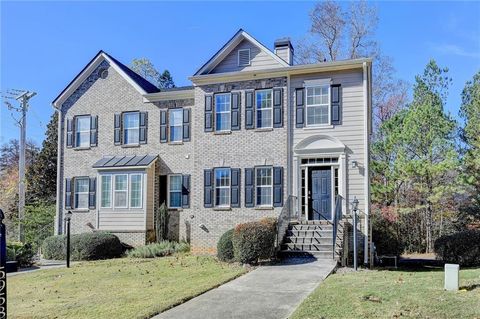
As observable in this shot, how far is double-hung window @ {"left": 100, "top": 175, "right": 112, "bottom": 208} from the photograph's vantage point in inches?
795

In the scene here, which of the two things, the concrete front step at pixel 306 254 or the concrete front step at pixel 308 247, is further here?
the concrete front step at pixel 308 247

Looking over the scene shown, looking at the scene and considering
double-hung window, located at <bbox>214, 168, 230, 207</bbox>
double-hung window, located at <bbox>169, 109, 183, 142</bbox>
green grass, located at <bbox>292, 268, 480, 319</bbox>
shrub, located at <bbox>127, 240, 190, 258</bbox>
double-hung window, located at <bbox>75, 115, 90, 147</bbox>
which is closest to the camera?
green grass, located at <bbox>292, 268, 480, 319</bbox>

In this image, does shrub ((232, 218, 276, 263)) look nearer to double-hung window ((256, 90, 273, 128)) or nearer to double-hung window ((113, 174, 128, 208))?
double-hung window ((256, 90, 273, 128))

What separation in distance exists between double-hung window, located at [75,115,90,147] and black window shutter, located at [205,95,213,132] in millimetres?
6376

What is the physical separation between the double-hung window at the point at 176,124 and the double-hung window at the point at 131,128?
5.30 feet

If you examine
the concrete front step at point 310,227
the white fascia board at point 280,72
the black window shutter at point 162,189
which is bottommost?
the concrete front step at point 310,227

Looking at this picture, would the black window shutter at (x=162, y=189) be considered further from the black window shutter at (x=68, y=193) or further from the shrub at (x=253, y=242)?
the shrub at (x=253, y=242)

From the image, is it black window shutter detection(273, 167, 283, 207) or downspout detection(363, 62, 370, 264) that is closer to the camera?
downspout detection(363, 62, 370, 264)

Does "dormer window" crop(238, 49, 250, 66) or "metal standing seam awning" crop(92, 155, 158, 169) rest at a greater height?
"dormer window" crop(238, 49, 250, 66)

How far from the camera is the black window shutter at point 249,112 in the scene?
1791 centimetres

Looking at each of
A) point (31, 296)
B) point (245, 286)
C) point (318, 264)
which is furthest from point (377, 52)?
point (31, 296)

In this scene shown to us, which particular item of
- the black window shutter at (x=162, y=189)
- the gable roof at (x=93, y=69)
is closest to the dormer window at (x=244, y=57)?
the gable roof at (x=93, y=69)

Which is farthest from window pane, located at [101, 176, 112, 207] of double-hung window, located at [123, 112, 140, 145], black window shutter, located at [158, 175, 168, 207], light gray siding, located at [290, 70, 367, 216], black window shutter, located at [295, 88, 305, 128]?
black window shutter, located at [295, 88, 305, 128]

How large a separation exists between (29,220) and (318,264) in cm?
1816
